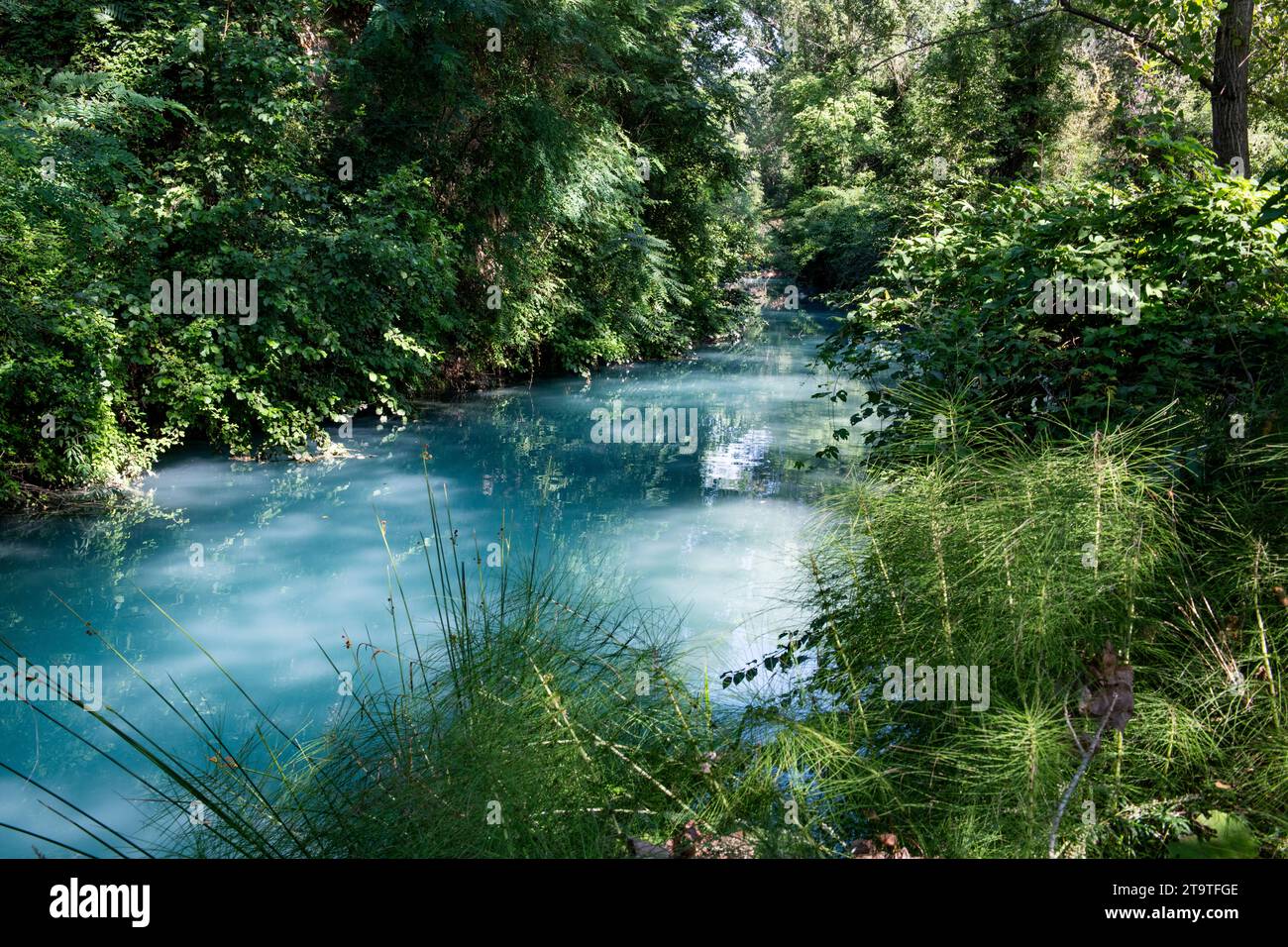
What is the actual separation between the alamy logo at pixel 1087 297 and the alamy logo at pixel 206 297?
6.85 m

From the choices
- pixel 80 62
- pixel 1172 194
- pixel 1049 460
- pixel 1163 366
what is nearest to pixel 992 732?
pixel 1049 460

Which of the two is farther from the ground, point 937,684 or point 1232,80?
point 1232,80

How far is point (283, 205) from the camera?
9438mm

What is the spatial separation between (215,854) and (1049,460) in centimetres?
242

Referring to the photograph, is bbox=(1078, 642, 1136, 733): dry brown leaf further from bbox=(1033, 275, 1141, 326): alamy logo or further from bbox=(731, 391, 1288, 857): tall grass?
bbox=(1033, 275, 1141, 326): alamy logo

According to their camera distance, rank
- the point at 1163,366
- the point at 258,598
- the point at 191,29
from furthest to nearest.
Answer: the point at 191,29 < the point at 258,598 < the point at 1163,366

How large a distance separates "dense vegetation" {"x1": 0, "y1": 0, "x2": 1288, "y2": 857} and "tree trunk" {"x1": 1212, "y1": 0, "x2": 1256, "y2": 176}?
2cm

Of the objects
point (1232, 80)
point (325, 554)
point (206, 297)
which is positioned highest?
point (1232, 80)

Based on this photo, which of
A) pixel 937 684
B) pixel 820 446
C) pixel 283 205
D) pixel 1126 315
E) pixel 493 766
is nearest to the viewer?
pixel 493 766

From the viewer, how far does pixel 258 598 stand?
589 centimetres
